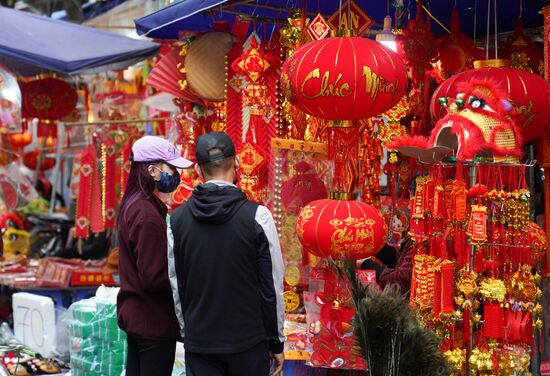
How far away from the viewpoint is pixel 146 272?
165 inches

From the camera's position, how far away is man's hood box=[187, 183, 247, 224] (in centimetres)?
372

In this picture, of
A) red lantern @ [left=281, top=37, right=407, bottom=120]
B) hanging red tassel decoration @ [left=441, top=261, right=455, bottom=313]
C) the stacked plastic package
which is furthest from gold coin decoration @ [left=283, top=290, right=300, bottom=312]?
hanging red tassel decoration @ [left=441, top=261, right=455, bottom=313]

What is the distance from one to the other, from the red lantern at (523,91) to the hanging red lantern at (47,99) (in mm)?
5566

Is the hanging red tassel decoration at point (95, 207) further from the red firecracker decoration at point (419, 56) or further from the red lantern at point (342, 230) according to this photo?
the red lantern at point (342, 230)

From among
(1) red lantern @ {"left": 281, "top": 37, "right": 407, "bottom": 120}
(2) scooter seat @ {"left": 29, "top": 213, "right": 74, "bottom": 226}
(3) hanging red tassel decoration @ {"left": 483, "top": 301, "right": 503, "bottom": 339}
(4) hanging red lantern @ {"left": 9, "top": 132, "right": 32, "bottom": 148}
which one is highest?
(4) hanging red lantern @ {"left": 9, "top": 132, "right": 32, "bottom": 148}

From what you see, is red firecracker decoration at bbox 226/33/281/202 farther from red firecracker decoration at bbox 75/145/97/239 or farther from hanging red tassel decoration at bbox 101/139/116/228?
red firecracker decoration at bbox 75/145/97/239

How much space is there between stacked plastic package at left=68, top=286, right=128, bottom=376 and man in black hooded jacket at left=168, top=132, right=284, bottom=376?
1.86 meters

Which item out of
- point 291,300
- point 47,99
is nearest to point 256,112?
point 291,300

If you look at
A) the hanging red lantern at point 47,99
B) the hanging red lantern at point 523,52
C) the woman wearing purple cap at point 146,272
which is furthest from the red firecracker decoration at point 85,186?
the hanging red lantern at point 523,52

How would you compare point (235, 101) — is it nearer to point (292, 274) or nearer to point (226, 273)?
point (292, 274)

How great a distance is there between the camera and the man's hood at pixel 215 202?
3.72 metres

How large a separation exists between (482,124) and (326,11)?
2.12m

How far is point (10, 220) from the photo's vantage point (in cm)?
1052

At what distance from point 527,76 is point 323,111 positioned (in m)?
1.01
